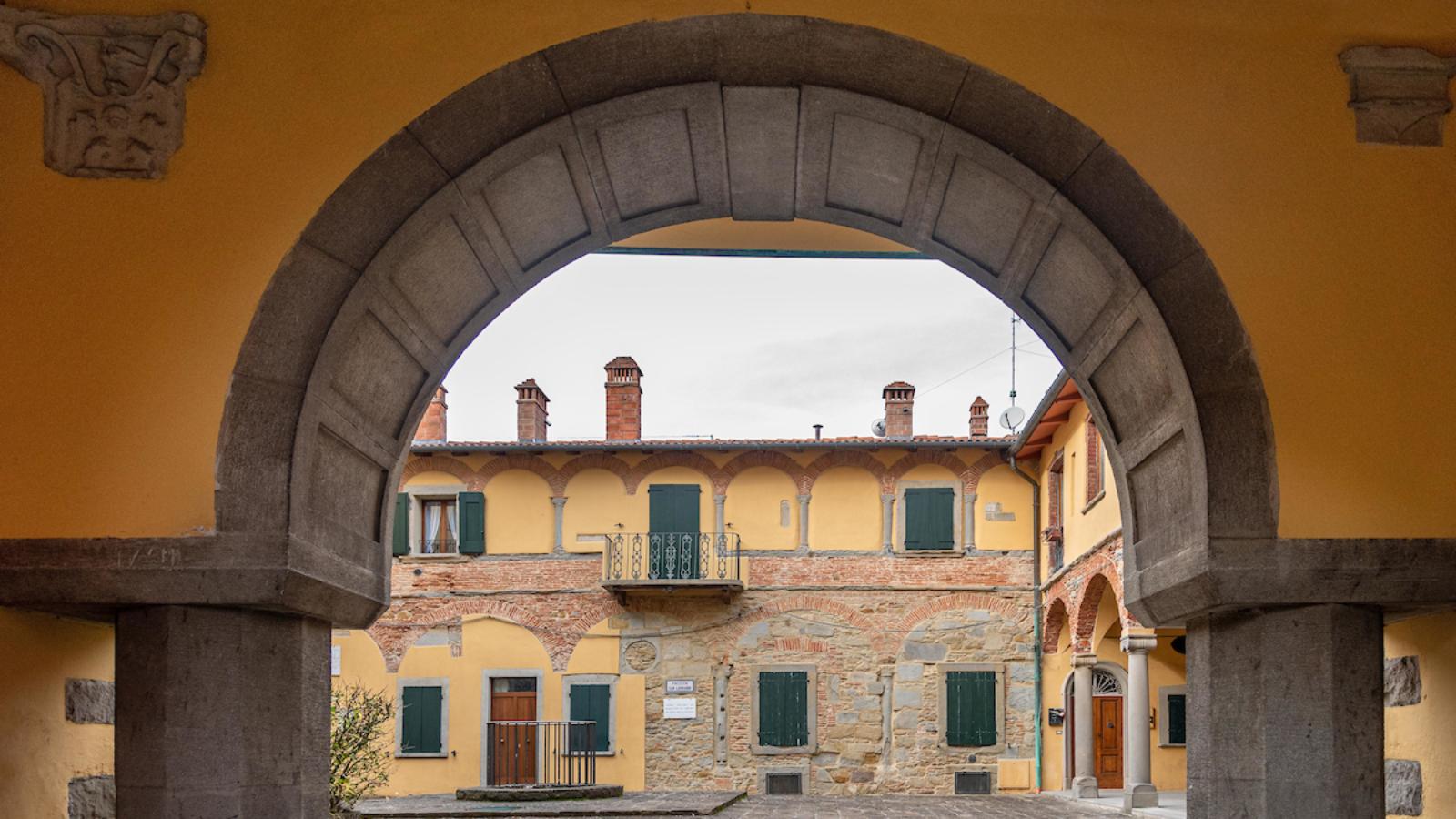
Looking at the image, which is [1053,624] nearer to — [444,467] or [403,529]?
[444,467]

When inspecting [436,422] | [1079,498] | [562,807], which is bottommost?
[562,807]

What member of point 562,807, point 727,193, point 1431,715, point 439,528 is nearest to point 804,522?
point 439,528

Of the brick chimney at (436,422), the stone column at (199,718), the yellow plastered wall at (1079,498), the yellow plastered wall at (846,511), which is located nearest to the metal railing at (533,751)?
the yellow plastered wall at (846,511)

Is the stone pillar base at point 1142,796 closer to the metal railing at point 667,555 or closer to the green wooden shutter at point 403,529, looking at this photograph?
the metal railing at point 667,555

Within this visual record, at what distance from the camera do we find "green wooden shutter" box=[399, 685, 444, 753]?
24016 mm

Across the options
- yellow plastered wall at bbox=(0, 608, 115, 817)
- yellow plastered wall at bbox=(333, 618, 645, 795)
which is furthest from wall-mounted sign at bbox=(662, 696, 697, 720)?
yellow plastered wall at bbox=(0, 608, 115, 817)

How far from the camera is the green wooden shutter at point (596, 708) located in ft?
78.8

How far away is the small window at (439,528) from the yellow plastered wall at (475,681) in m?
1.35

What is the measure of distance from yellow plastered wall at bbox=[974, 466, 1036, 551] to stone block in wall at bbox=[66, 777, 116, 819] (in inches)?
811

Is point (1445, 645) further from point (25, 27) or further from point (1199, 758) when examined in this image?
point (25, 27)

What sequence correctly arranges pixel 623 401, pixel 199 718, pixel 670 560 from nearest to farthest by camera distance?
pixel 199 718
pixel 670 560
pixel 623 401

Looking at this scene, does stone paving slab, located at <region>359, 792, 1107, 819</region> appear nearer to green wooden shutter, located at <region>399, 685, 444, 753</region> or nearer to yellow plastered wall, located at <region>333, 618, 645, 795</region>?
yellow plastered wall, located at <region>333, 618, 645, 795</region>

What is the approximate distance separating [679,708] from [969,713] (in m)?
4.55

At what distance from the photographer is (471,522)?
24.7 m
